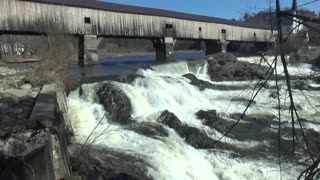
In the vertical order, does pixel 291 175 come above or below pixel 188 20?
below

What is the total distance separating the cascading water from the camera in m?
8.28

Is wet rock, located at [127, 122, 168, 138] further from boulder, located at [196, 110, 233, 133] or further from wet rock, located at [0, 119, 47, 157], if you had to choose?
wet rock, located at [0, 119, 47, 157]

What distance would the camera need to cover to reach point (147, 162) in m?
8.08

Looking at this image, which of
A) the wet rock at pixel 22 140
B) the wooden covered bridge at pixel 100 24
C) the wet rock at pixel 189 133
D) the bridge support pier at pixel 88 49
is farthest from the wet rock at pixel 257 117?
the bridge support pier at pixel 88 49

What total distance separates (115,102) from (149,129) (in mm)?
2236

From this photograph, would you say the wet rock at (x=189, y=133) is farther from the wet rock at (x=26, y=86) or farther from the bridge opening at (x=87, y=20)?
the bridge opening at (x=87, y=20)

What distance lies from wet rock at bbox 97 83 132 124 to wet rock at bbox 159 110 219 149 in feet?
3.40

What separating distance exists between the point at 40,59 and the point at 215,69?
11244 millimetres

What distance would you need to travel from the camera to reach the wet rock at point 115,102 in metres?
11.8

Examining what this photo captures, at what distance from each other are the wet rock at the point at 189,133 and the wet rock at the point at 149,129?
1.19 feet

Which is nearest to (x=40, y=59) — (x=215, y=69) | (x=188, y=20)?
(x=215, y=69)

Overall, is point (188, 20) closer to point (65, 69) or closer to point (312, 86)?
point (312, 86)

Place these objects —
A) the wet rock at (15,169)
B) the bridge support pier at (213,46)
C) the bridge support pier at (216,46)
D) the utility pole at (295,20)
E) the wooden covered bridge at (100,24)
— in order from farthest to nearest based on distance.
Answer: the bridge support pier at (213,46), the bridge support pier at (216,46), the wooden covered bridge at (100,24), the wet rock at (15,169), the utility pole at (295,20)

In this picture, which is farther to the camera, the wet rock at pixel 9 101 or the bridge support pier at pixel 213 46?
the bridge support pier at pixel 213 46
